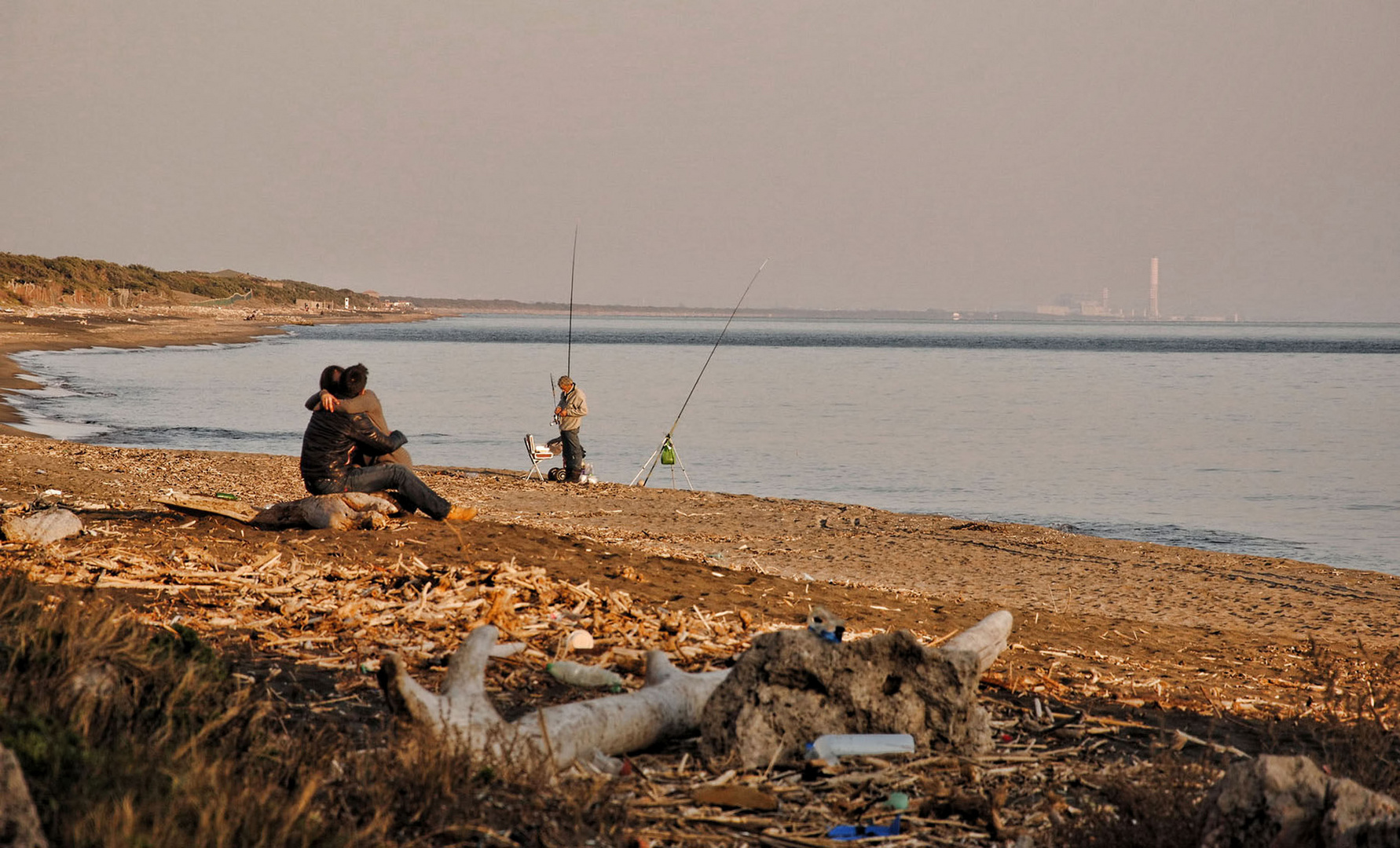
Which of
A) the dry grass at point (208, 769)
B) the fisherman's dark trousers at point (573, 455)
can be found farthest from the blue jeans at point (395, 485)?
the fisherman's dark trousers at point (573, 455)

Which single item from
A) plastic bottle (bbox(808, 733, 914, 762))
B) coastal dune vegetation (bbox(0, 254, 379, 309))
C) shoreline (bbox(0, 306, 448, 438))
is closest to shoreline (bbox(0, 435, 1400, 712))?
plastic bottle (bbox(808, 733, 914, 762))

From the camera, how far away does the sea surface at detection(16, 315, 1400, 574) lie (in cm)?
1875

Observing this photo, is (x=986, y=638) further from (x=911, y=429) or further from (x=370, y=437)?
(x=911, y=429)

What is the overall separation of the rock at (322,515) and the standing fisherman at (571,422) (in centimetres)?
834

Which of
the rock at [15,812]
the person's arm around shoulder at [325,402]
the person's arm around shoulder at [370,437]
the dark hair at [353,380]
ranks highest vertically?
the dark hair at [353,380]

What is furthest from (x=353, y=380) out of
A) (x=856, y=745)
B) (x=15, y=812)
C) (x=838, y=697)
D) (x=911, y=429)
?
(x=911, y=429)

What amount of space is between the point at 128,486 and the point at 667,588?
8.65 meters

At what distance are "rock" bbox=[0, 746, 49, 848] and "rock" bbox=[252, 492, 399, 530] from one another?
6301mm

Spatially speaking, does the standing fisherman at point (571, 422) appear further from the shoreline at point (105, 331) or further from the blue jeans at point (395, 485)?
the shoreline at point (105, 331)

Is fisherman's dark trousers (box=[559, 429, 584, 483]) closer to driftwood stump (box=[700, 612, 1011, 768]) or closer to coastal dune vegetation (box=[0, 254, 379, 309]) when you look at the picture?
driftwood stump (box=[700, 612, 1011, 768])

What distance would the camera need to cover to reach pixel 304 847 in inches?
117

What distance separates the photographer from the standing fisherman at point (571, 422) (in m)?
17.5

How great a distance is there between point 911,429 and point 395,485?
23.3 m

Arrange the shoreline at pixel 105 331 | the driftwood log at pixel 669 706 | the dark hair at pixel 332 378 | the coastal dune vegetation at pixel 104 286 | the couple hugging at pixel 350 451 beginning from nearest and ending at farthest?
1. the driftwood log at pixel 669 706
2. the dark hair at pixel 332 378
3. the couple hugging at pixel 350 451
4. the shoreline at pixel 105 331
5. the coastal dune vegetation at pixel 104 286
